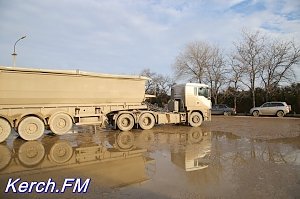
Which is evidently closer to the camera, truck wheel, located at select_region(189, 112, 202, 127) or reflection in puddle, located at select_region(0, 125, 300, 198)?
reflection in puddle, located at select_region(0, 125, 300, 198)

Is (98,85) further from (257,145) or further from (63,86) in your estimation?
(257,145)

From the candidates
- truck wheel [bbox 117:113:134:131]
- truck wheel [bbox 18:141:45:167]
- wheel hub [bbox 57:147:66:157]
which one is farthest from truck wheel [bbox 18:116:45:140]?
truck wheel [bbox 117:113:134:131]

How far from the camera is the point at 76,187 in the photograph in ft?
19.6

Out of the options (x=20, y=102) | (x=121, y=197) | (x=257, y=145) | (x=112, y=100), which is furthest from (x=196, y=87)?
A: (x=121, y=197)

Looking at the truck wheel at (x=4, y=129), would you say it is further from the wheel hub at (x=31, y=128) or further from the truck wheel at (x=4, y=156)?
the truck wheel at (x=4, y=156)

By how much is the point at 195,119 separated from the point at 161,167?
1135cm

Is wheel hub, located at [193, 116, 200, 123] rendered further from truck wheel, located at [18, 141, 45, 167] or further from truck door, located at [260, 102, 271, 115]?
truck door, located at [260, 102, 271, 115]

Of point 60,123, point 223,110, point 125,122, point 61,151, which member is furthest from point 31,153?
point 223,110

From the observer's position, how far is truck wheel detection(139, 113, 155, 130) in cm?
1667

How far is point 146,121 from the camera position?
17.0 m

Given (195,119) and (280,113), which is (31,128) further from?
(280,113)

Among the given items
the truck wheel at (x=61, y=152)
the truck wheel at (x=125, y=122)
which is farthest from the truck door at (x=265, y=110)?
the truck wheel at (x=61, y=152)

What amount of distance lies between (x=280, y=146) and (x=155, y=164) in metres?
5.73

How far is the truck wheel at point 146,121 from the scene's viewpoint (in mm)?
16672
